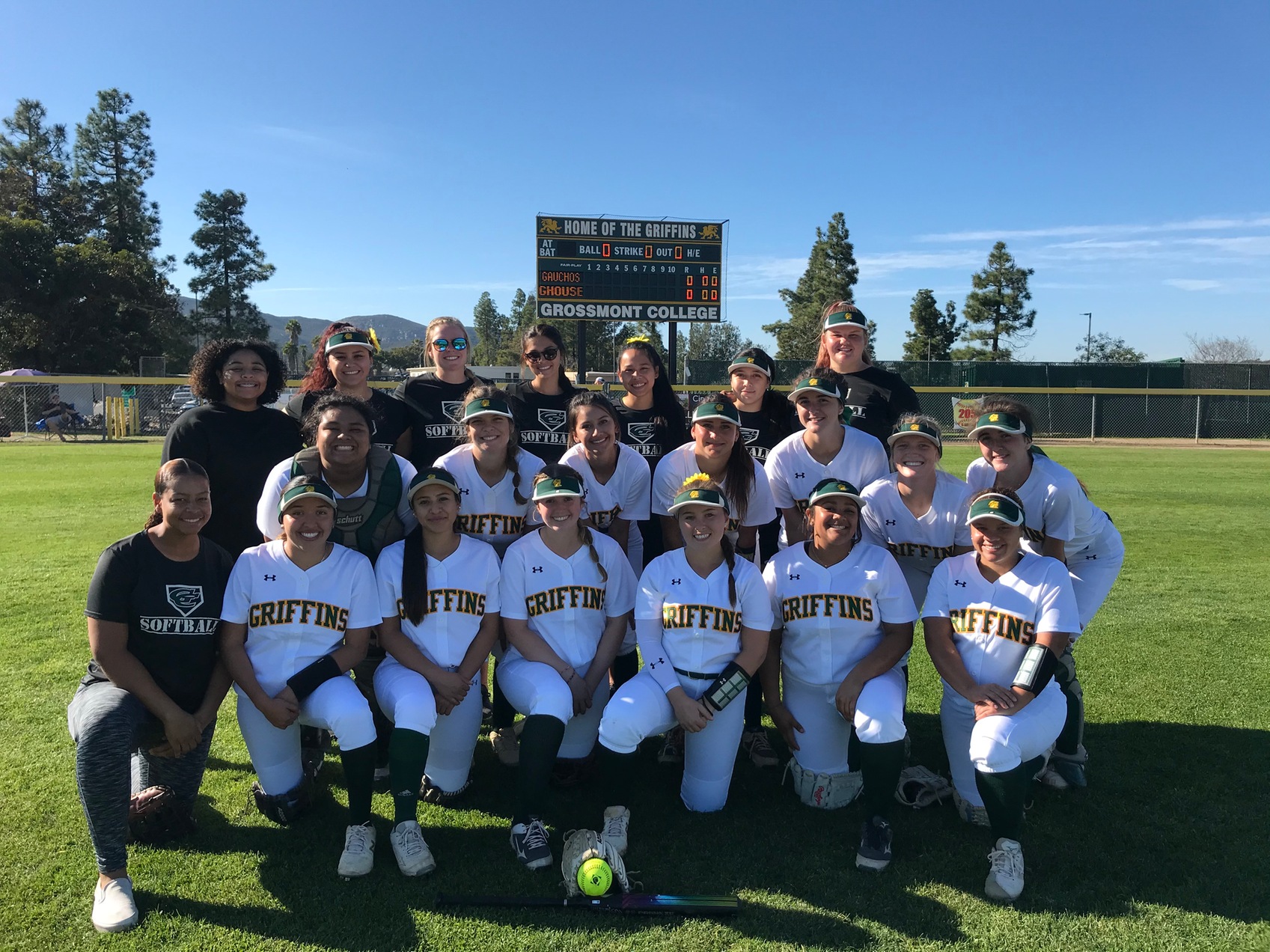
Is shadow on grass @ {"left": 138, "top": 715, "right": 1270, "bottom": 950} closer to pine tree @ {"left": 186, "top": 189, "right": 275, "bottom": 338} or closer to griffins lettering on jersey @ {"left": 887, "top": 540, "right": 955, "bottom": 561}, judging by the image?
griffins lettering on jersey @ {"left": 887, "top": 540, "right": 955, "bottom": 561}

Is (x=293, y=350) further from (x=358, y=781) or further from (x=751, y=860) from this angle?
(x=751, y=860)

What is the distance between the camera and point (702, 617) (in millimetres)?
3570

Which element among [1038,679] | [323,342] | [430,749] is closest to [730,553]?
[1038,679]

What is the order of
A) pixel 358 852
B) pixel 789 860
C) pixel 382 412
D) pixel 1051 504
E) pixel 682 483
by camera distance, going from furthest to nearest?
pixel 382 412, pixel 682 483, pixel 1051 504, pixel 789 860, pixel 358 852

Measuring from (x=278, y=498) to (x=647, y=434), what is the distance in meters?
2.05

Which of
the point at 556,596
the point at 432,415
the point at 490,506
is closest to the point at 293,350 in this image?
the point at 432,415

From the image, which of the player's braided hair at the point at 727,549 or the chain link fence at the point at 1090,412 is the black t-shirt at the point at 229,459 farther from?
the chain link fence at the point at 1090,412

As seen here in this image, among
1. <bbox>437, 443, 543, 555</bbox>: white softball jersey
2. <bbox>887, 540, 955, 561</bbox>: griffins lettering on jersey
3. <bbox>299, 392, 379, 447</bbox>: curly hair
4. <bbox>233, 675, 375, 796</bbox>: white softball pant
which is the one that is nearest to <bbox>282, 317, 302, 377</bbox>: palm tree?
<bbox>299, 392, 379, 447</bbox>: curly hair

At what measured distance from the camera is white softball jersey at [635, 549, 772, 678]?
3.58m

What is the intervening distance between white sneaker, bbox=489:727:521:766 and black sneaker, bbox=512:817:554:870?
87cm

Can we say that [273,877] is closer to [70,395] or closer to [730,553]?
[730,553]

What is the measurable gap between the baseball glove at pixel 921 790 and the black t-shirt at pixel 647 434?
2.10 meters

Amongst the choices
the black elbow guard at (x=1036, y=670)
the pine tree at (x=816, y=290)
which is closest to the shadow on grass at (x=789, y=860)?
the black elbow guard at (x=1036, y=670)

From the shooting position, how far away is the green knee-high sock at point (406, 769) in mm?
3162
